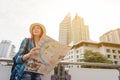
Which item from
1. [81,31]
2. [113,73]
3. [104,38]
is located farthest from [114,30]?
[113,73]

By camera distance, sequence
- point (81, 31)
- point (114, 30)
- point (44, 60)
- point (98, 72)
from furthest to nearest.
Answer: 1. point (81, 31)
2. point (114, 30)
3. point (98, 72)
4. point (44, 60)

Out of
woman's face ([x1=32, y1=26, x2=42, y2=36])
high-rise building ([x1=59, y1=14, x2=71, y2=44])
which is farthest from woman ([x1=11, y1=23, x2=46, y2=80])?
high-rise building ([x1=59, y1=14, x2=71, y2=44])

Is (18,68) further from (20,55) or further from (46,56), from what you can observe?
(46,56)

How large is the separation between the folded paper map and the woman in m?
0.04

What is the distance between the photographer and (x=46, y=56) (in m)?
1.19

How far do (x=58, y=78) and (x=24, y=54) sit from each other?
442 mm

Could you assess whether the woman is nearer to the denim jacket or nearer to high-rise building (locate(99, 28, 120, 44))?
the denim jacket

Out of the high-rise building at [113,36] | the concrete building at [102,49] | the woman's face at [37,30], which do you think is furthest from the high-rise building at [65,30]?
the woman's face at [37,30]

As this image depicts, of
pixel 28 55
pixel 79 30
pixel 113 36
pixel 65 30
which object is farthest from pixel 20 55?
pixel 65 30

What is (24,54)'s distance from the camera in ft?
4.12

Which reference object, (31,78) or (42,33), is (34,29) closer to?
(42,33)

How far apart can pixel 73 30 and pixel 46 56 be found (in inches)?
1337

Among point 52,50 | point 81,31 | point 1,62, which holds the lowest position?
point 1,62

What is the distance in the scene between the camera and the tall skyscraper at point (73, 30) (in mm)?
33838
